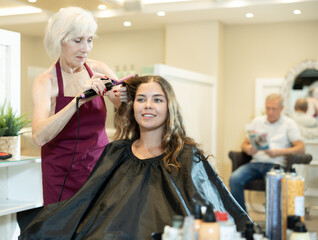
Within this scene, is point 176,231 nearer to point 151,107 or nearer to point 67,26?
point 151,107

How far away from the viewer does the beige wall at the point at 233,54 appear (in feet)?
19.7

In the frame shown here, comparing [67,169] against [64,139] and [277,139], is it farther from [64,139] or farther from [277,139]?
[277,139]

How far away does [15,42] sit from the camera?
287 cm

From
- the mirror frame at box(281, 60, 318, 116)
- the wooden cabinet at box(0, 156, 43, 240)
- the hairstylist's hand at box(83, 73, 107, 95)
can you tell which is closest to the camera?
the hairstylist's hand at box(83, 73, 107, 95)

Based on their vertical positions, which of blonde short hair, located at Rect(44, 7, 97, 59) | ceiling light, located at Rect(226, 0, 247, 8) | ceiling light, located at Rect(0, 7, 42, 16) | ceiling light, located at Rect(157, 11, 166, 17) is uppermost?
ceiling light, located at Rect(0, 7, 42, 16)

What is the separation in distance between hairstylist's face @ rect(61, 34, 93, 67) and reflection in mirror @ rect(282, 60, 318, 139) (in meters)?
4.18

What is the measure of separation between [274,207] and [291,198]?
2.5 inches

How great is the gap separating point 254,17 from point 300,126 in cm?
145

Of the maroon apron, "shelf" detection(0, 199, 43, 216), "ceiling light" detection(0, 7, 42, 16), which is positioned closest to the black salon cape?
the maroon apron

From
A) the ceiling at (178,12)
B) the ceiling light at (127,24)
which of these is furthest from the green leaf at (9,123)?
the ceiling light at (127,24)

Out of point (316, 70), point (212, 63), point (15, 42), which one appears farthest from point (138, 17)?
point (15, 42)

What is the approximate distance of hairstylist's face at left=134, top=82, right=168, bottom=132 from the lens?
2.07 m

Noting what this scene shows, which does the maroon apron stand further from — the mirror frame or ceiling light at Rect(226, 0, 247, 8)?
the mirror frame

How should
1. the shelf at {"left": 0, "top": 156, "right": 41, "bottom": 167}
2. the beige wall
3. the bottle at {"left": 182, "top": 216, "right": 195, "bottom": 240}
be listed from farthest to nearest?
the beige wall < the shelf at {"left": 0, "top": 156, "right": 41, "bottom": 167} < the bottle at {"left": 182, "top": 216, "right": 195, "bottom": 240}
